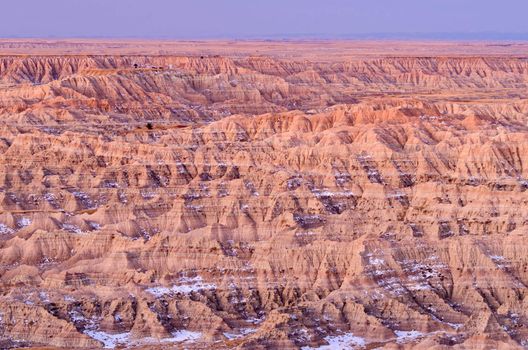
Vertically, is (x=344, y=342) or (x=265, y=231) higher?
(x=265, y=231)

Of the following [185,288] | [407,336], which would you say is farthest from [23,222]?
[407,336]

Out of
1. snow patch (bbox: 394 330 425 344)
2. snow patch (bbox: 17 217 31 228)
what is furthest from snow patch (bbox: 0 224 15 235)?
snow patch (bbox: 394 330 425 344)

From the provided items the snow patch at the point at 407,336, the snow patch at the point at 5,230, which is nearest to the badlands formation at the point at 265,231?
the snow patch at the point at 5,230

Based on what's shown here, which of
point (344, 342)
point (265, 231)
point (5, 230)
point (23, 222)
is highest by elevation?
point (23, 222)

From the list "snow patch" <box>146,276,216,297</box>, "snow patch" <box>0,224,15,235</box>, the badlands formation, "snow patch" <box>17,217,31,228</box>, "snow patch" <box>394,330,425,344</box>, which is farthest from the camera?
"snow patch" <box>17,217,31,228</box>

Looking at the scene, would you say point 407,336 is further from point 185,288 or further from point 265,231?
point 265,231

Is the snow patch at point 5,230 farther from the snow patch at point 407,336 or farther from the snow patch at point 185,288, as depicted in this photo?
the snow patch at point 407,336

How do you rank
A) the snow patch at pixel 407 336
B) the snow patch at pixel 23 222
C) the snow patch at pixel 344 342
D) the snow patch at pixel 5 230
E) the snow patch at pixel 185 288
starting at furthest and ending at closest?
the snow patch at pixel 23 222, the snow patch at pixel 5 230, the snow patch at pixel 185 288, the snow patch at pixel 407 336, the snow patch at pixel 344 342

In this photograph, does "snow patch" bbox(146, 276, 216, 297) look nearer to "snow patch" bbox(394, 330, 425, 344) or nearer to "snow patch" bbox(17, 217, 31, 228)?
"snow patch" bbox(394, 330, 425, 344)

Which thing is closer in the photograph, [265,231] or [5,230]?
[265,231]
